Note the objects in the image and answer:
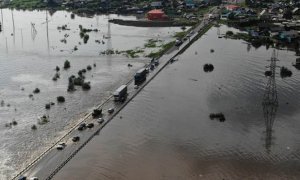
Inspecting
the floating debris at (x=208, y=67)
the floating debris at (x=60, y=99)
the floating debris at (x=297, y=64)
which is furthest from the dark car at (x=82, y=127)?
the floating debris at (x=297, y=64)

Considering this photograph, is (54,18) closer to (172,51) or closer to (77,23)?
(77,23)

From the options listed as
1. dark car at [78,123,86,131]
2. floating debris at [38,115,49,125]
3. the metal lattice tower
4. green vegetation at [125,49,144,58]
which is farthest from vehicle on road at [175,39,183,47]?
dark car at [78,123,86,131]

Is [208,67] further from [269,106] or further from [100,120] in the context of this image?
[100,120]

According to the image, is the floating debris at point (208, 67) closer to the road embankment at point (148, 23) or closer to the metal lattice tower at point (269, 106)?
the metal lattice tower at point (269, 106)

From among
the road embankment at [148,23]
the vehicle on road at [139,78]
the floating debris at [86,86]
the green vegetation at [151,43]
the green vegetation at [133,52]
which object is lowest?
the floating debris at [86,86]

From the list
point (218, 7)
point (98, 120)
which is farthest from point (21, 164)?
point (218, 7)

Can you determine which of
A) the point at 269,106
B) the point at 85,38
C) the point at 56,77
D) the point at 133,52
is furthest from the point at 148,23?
the point at 269,106

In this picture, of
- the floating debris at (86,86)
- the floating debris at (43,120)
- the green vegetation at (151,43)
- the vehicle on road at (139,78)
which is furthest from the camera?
the green vegetation at (151,43)
